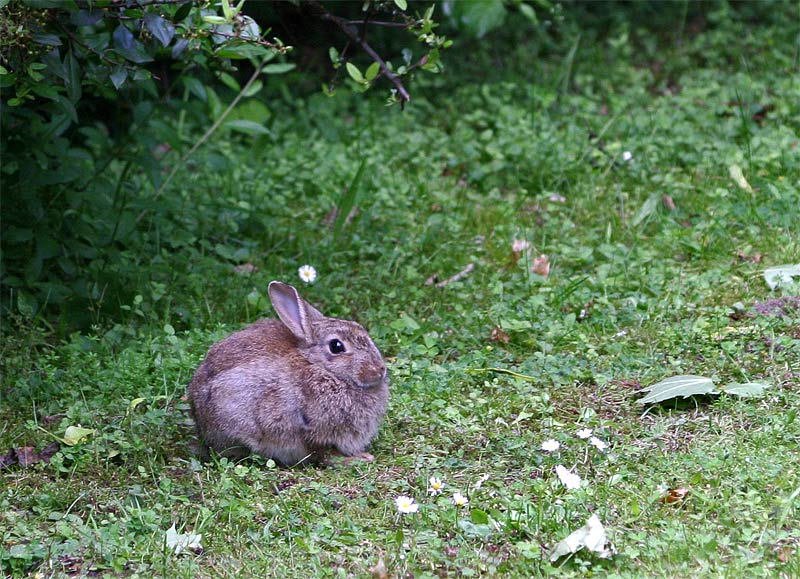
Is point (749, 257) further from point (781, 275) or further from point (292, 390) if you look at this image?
point (292, 390)

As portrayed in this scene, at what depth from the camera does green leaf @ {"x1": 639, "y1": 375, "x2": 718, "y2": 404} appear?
4.71m

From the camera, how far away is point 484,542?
3812 mm

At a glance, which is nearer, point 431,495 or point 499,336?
point 431,495

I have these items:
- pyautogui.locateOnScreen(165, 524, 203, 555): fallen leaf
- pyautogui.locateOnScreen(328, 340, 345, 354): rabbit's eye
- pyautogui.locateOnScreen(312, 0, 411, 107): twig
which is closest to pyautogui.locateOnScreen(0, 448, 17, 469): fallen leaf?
pyautogui.locateOnScreen(165, 524, 203, 555): fallen leaf

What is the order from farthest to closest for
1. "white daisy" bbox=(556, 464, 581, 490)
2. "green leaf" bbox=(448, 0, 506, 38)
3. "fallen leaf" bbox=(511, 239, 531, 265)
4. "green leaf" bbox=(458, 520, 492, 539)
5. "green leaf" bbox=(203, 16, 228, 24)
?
1. "green leaf" bbox=(448, 0, 506, 38)
2. "fallen leaf" bbox=(511, 239, 531, 265)
3. "green leaf" bbox=(203, 16, 228, 24)
4. "white daisy" bbox=(556, 464, 581, 490)
5. "green leaf" bbox=(458, 520, 492, 539)

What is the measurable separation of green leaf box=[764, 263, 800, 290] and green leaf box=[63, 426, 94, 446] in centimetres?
336

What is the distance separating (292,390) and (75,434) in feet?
3.15

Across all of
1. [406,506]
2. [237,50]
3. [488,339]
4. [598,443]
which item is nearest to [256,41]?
[237,50]

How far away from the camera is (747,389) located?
4.70 metres

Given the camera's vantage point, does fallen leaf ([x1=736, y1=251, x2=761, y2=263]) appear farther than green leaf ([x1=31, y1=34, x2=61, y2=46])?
Yes

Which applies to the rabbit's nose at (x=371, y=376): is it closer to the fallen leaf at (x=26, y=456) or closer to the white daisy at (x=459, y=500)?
the white daisy at (x=459, y=500)

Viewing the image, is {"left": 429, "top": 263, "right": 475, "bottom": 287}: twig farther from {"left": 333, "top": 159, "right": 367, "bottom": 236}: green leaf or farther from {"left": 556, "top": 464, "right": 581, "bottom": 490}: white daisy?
{"left": 556, "top": 464, "right": 581, "bottom": 490}: white daisy

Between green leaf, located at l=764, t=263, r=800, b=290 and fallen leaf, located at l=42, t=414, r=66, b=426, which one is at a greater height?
green leaf, located at l=764, t=263, r=800, b=290

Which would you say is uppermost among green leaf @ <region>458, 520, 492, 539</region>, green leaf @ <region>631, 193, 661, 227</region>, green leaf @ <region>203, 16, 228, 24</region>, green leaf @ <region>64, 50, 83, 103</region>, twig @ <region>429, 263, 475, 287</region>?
green leaf @ <region>203, 16, 228, 24</region>
